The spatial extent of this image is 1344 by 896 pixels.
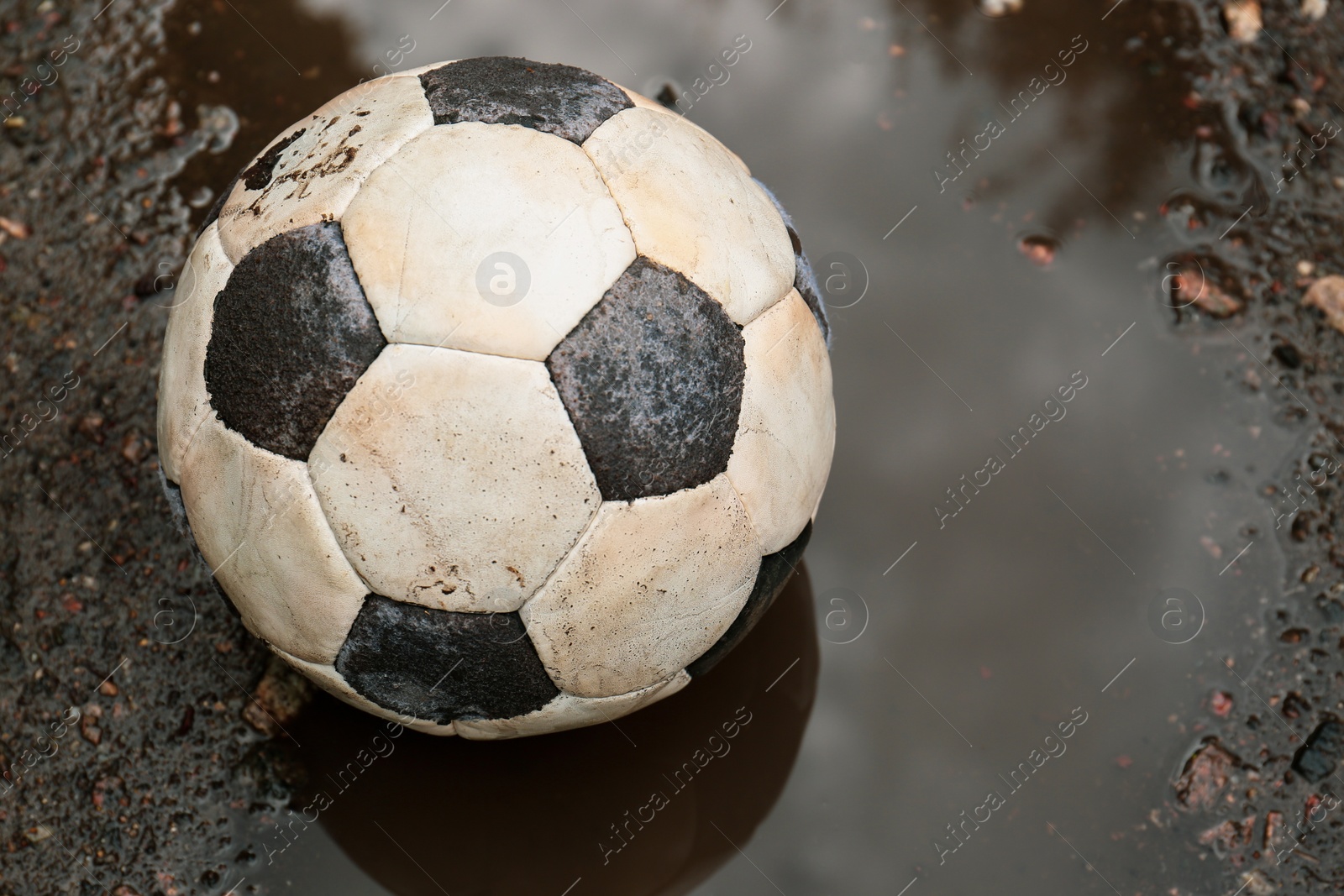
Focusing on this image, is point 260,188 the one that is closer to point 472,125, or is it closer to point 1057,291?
point 472,125

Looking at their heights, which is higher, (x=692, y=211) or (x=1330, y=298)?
(x=692, y=211)

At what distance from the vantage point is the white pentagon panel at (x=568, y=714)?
2.09 meters

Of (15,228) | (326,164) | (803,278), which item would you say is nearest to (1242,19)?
(803,278)

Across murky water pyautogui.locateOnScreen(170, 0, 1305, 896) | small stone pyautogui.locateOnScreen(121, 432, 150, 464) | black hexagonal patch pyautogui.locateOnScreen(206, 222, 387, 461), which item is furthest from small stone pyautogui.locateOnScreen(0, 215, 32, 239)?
black hexagonal patch pyautogui.locateOnScreen(206, 222, 387, 461)

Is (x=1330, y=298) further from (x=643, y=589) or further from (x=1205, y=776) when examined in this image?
(x=643, y=589)

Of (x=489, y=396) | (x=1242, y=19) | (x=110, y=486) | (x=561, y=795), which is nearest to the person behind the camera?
(x=489, y=396)

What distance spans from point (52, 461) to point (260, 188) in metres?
1.33

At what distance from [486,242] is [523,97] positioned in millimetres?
382

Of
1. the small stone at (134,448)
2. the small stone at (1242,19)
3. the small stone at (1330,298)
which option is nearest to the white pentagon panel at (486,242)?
the small stone at (134,448)

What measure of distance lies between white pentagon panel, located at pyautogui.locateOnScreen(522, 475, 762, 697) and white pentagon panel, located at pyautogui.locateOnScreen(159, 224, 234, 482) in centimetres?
72

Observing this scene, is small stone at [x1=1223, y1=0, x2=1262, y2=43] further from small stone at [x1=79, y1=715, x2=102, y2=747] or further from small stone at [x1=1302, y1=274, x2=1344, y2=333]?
small stone at [x1=79, y1=715, x2=102, y2=747]

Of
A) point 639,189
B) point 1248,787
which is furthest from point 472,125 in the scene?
point 1248,787

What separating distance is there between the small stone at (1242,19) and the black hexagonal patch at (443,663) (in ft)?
9.87

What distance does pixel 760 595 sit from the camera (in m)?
2.16
